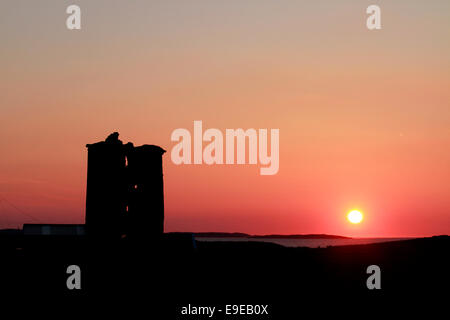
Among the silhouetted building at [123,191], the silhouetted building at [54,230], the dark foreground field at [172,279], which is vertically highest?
the silhouetted building at [123,191]

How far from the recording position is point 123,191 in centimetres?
2483

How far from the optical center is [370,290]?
81.1ft

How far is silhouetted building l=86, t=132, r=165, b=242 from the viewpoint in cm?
2455

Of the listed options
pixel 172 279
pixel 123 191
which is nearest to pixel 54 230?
pixel 123 191

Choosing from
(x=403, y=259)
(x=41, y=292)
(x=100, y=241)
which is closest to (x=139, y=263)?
(x=100, y=241)

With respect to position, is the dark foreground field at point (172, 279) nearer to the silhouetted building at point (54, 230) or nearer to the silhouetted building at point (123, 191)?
the silhouetted building at point (54, 230)

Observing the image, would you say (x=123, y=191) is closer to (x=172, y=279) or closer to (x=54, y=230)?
(x=54, y=230)

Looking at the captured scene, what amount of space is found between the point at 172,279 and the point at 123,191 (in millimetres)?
3337

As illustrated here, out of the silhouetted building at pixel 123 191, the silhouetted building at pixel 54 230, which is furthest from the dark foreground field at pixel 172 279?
the silhouetted building at pixel 123 191

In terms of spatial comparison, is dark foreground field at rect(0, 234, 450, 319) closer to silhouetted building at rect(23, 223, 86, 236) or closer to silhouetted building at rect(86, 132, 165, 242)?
silhouetted building at rect(23, 223, 86, 236)

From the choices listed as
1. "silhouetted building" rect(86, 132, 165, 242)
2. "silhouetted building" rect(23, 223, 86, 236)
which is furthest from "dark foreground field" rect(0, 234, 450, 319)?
"silhouetted building" rect(86, 132, 165, 242)

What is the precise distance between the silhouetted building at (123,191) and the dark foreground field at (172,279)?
0.58 metres

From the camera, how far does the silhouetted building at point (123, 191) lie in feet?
80.5
